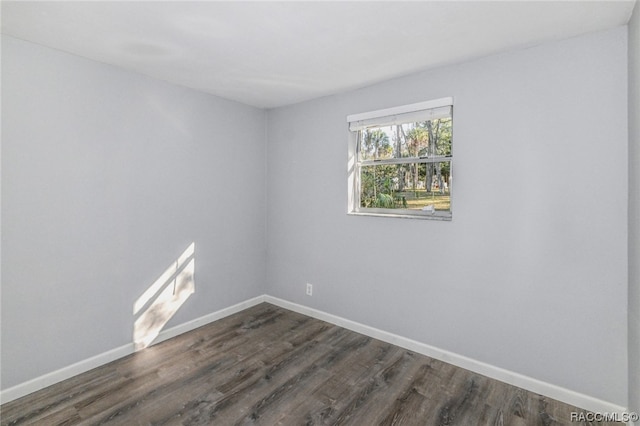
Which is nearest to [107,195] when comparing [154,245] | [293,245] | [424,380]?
[154,245]

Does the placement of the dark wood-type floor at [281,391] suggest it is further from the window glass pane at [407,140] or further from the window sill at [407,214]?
the window glass pane at [407,140]

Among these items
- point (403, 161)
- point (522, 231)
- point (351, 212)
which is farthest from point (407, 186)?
point (522, 231)

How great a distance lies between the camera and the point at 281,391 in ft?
7.48

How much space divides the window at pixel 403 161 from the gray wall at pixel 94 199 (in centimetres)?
148

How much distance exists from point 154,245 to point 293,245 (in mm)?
1474

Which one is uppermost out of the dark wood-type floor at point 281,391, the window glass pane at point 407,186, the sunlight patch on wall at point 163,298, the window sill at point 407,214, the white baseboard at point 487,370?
the window glass pane at point 407,186

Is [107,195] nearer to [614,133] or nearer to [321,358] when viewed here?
[321,358]

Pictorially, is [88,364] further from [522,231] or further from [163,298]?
[522,231]

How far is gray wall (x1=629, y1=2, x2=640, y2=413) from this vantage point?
1.68 m

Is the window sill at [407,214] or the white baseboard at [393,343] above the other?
the window sill at [407,214]

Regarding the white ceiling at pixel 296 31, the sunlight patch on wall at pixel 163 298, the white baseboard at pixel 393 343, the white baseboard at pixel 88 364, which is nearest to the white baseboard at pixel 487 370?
the white baseboard at pixel 393 343

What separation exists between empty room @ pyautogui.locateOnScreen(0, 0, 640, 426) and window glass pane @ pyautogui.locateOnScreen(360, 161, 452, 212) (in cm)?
2

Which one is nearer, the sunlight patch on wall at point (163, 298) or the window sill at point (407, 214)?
the window sill at point (407, 214)

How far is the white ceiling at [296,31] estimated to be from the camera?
1.79m
